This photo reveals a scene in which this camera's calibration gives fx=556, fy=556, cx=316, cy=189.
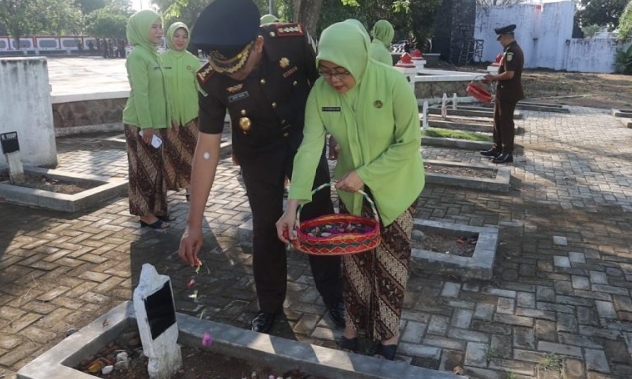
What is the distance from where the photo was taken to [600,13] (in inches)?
1529

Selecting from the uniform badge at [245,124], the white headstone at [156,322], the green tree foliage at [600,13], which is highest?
the green tree foliage at [600,13]

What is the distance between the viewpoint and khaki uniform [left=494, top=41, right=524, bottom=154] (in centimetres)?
775

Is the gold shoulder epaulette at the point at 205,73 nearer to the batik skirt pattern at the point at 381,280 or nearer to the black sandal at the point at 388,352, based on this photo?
the batik skirt pattern at the point at 381,280

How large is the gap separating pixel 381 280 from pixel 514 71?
5.86 metres

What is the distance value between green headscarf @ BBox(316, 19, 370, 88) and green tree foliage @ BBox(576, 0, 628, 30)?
137 ft

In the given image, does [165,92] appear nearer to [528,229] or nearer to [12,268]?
[12,268]

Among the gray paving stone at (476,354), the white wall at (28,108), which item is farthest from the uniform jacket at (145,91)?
the gray paving stone at (476,354)

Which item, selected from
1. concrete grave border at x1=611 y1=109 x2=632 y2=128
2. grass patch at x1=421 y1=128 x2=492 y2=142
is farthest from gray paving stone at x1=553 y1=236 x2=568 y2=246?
concrete grave border at x1=611 y1=109 x2=632 y2=128

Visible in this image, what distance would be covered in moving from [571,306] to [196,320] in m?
2.46

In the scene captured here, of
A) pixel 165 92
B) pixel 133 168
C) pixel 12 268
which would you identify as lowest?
pixel 12 268

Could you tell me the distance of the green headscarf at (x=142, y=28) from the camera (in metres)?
→ 4.89

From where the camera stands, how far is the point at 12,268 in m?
4.35

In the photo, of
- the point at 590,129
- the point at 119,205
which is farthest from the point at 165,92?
the point at 590,129

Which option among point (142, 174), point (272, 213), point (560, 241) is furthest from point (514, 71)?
point (272, 213)
